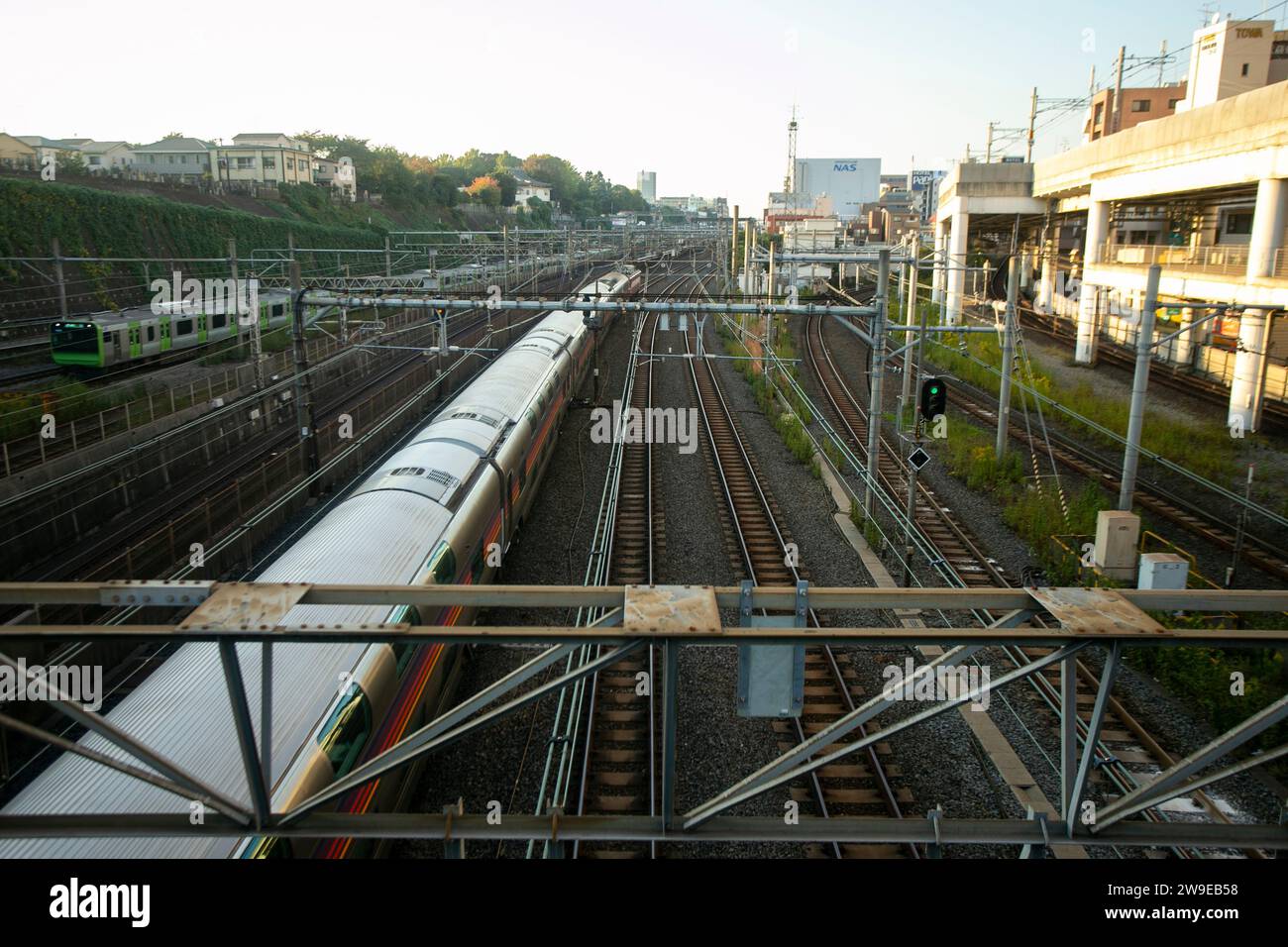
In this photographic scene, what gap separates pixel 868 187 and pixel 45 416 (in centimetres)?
14592

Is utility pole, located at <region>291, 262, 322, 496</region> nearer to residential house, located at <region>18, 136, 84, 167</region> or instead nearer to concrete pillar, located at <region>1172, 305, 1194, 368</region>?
concrete pillar, located at <region>1172, 305, 1194, 368</region>

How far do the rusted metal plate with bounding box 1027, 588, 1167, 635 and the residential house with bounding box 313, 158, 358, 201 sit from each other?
2652 inches

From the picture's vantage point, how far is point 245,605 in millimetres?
3602

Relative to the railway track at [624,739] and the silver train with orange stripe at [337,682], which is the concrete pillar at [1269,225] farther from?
the silver train with orange stripe at [337,682]

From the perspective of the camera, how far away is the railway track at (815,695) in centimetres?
768

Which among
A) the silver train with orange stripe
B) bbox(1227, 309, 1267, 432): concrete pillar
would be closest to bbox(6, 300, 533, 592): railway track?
the silver train with orange stripe

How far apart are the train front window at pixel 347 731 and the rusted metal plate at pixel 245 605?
2233 millimetres

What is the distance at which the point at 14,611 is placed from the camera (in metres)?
10.9

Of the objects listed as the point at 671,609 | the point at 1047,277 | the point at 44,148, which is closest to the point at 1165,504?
the point at 671,609

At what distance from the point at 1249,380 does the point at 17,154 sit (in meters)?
50.4

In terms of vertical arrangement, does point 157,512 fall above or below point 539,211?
below

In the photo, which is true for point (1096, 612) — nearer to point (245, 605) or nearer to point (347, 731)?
point (245, 605)

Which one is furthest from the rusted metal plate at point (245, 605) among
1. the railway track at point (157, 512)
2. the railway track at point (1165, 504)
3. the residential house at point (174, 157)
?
the residential house at point (174, 157)

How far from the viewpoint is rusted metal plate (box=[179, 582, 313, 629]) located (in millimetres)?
3410
